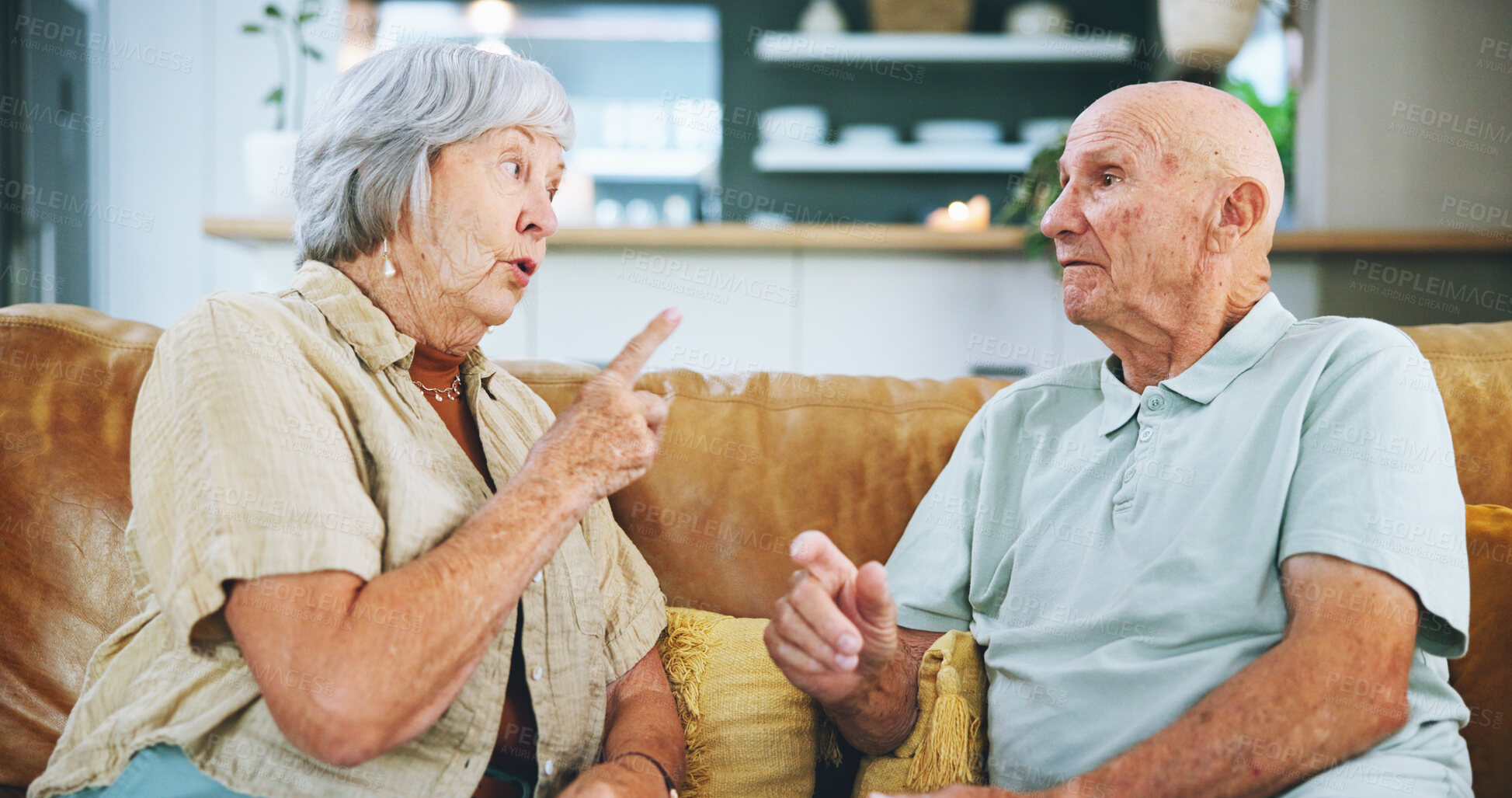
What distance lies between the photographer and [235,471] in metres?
0.81

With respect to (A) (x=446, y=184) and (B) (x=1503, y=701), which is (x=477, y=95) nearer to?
(A) (x=446, y=184)

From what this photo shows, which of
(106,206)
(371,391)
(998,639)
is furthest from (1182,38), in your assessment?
(106,206)

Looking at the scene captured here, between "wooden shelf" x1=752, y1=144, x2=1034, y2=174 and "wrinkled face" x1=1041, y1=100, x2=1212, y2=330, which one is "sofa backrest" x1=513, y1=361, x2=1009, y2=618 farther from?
"wooden shelf" x1=752, y1=144, x2=1034, y2=174

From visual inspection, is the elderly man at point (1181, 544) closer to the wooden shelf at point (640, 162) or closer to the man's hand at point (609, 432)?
the man's hand at point (609, 432)

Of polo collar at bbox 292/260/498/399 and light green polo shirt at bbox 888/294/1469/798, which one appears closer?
light green polo shirt at bbox 888/294/1469/798

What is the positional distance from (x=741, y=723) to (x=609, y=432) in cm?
46

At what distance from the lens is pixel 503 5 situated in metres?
4.91

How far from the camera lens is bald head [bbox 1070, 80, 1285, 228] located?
1160 millimetres

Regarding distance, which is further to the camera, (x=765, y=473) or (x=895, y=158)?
(x=895, y=158)

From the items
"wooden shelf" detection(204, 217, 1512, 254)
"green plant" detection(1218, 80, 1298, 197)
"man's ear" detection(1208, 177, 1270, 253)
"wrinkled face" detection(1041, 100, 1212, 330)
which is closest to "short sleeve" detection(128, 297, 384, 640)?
"wrinkled face" detection(1041, 100, 1212, 330)

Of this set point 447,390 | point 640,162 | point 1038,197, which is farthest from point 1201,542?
point 640,162

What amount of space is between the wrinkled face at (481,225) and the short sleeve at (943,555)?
0.59 metres

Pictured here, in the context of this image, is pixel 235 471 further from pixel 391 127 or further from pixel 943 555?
pixel 943 555

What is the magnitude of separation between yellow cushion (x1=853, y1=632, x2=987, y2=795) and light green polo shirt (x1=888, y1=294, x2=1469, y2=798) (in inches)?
1.2
